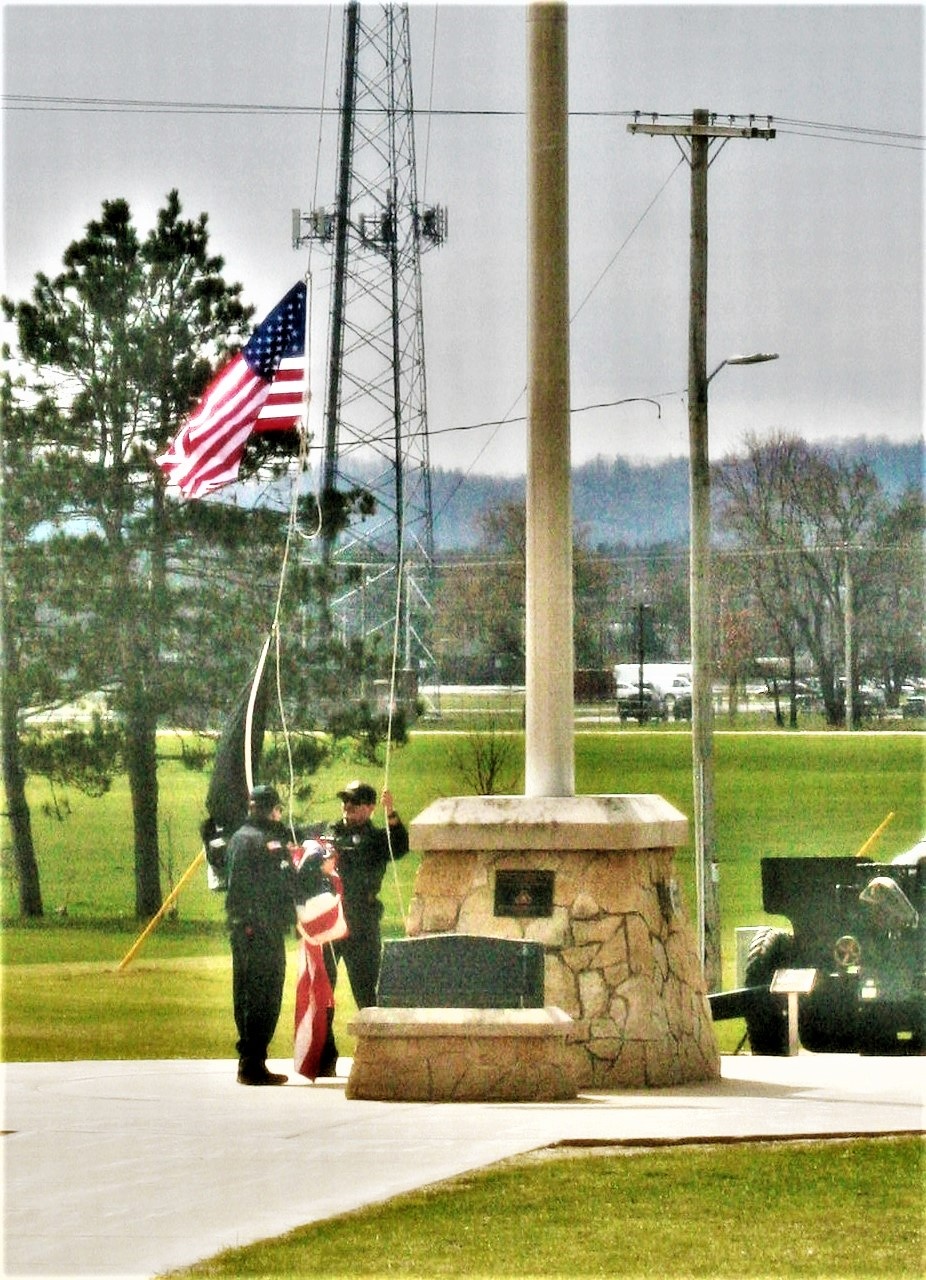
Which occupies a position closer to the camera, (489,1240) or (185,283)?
(489,1240)

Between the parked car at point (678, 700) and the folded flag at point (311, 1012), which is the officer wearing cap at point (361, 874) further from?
the parked car at point (678, 700)

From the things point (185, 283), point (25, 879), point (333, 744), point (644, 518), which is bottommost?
point (25, 879)

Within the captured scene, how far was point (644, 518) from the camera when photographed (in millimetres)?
39656

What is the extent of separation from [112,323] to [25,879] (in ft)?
26.9

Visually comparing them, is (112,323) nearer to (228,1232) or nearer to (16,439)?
(16,439)

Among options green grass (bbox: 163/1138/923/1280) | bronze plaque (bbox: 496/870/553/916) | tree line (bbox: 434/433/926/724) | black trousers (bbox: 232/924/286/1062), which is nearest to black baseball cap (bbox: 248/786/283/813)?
black trousers (bbox: 232/924/286/1062)

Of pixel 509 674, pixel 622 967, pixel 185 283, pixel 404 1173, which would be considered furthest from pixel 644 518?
pixel 404 1173

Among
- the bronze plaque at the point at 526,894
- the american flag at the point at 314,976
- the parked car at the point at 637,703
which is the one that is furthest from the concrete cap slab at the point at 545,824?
the parked car at the point at 637,703

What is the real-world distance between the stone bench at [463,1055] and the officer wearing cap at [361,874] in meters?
1.65

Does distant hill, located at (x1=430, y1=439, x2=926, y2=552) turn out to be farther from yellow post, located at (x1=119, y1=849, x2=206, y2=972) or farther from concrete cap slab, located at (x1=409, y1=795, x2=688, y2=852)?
concrete cap slab, located at (x1=409, y1=795, x2=688, y2=852)

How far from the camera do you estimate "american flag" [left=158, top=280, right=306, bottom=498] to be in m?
12.5

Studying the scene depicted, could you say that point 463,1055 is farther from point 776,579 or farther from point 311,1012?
point 776,579

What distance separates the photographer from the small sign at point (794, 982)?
13594 millimetres

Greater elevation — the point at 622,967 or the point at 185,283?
the point at 185,283
